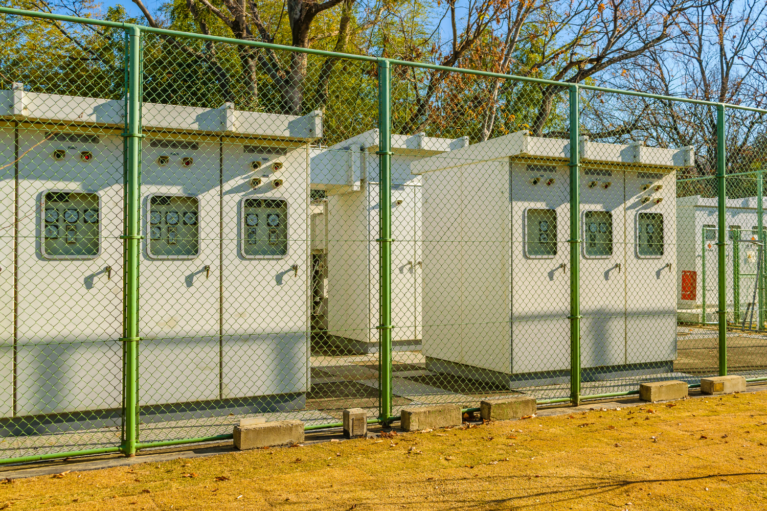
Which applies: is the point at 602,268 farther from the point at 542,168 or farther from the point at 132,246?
the point at 132,246

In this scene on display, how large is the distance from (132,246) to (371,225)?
21.2 ft

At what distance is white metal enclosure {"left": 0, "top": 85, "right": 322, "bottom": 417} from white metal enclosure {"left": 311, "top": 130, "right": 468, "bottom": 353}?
4.42m

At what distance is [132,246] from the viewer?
4824mm

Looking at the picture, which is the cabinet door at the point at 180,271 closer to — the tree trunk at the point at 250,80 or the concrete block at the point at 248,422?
the concrete block at the point at 248,422

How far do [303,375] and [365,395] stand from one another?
119 centimetres

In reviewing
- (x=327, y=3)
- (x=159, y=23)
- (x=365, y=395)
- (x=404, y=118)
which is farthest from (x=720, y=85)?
(x=365, y=395)

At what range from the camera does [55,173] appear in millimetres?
5641

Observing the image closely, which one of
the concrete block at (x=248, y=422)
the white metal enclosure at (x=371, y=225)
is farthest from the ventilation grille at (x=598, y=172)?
the concrete block at (x=248, y=422)

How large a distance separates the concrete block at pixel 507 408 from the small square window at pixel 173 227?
121 inches

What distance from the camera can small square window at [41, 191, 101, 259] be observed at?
5652mm

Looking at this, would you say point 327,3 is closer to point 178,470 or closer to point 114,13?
point 114,13

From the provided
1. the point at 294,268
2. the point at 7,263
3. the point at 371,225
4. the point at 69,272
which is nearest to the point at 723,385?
the point at 294,268

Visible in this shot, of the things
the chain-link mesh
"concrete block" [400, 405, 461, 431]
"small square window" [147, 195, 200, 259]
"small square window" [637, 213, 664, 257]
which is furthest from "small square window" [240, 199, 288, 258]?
the chain-link mesh

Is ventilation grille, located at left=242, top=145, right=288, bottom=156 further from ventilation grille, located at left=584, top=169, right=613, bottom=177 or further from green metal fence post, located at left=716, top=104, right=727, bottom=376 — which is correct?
green metal fence post, located at left=716, top=104, right=727, bottom=376
